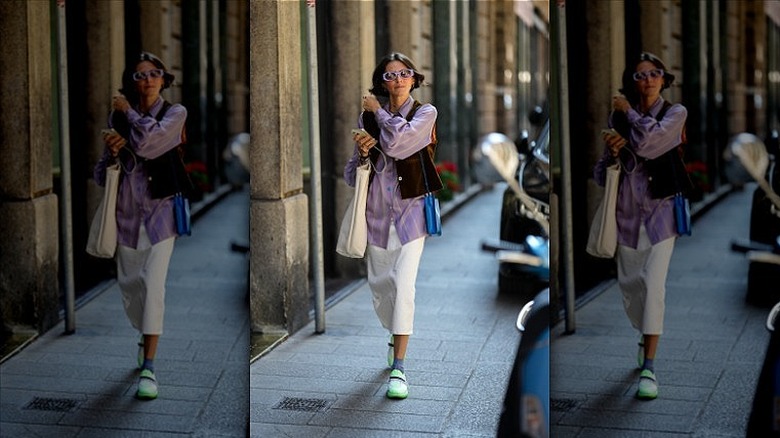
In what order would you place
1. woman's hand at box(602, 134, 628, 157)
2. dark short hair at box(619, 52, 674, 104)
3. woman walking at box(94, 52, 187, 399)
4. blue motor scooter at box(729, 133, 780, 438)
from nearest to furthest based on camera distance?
blue motor scooter at box(729, 133, 780, 438), dark short hair at box(619, 52, 674, 104), woman's hand at box(602, 134, 628, 157), woman walking at box(94, 52, 187, 399)

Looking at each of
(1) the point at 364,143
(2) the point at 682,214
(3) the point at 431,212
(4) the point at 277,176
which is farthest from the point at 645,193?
(4) the point at 277,176

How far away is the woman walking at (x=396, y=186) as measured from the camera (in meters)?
5.25

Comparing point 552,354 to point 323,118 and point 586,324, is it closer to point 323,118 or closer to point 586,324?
point 586,324

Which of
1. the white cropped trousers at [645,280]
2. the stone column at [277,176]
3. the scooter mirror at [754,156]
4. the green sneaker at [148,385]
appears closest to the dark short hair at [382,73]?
the stone column at [277,176]

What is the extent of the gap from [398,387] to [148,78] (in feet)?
5.91

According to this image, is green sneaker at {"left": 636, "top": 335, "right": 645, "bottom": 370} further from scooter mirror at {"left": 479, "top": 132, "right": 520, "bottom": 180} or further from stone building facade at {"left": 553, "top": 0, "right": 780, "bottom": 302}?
scooter mirror at {"left": 479, "top": 132, "right": 520, "bottom": 180}

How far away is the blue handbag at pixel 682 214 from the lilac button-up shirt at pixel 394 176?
1.09 meters

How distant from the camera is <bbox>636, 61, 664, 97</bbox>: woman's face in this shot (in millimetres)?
5082

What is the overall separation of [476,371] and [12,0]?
2775mm

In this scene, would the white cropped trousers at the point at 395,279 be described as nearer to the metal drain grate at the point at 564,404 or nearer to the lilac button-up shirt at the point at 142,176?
the metal drain grate at the point at 564,404

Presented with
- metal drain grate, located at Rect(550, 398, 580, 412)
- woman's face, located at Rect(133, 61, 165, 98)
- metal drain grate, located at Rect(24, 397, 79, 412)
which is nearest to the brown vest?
woman's face, located at Rect(133, 61, 165, 98)

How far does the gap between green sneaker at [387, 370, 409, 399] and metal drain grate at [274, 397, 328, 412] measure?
0.32 meters

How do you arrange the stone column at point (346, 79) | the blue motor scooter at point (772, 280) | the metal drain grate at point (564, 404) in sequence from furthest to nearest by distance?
the stone column at point (346, 79)
the metal drain grate at point (564, 404)
the blue motor scooter at point (772, 280)

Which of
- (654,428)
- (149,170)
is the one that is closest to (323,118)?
(149,170)
